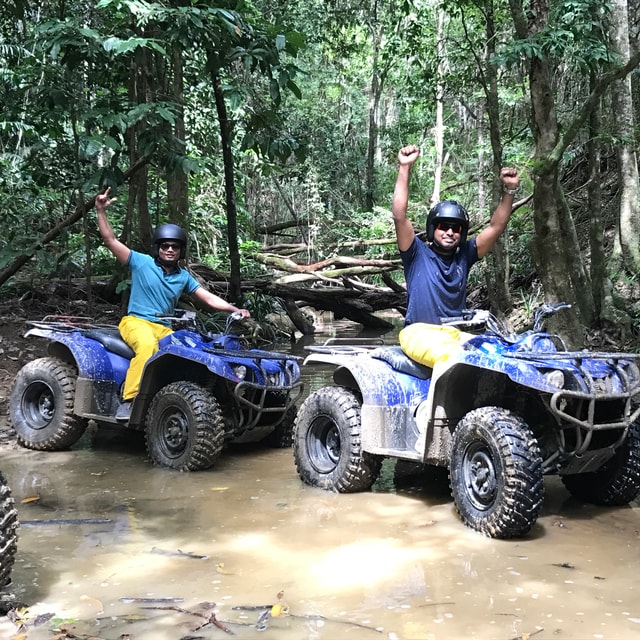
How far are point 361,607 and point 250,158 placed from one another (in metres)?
16.9

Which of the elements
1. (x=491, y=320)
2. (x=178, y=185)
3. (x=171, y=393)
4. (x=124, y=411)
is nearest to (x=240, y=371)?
(x=171, y=393)

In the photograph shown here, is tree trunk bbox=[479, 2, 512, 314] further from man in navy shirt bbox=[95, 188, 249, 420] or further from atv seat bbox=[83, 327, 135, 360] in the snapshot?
atv seat bbox=[83, 327, 135, 360]

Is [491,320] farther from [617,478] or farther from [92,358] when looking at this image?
[92,358]

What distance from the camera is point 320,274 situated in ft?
52.1

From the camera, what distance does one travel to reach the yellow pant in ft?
20.8

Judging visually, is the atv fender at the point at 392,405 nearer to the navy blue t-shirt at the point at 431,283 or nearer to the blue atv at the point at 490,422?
the blue atv at the point at 490,422

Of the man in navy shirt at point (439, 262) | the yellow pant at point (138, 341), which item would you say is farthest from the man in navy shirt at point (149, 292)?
the man in navy shirt at point (439, 262)

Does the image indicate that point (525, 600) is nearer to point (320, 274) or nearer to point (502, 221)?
point (502, 221)

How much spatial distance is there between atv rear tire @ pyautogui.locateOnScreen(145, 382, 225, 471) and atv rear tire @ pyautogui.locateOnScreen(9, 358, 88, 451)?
0.95 m

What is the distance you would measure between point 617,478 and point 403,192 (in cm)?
229

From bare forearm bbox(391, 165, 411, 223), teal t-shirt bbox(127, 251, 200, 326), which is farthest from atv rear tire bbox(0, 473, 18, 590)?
teal t-shirt bbox(127, 251, 200, 326)

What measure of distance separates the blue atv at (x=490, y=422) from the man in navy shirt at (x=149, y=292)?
156 cm

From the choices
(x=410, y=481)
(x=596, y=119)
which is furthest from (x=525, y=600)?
(x=596, y=119)

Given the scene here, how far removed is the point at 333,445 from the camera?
18.1 ft
